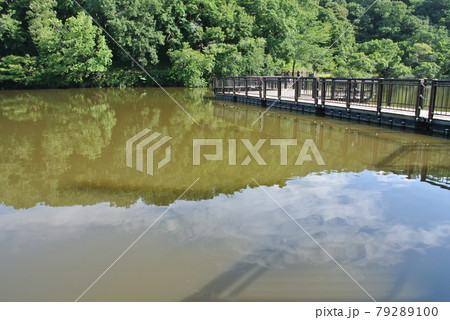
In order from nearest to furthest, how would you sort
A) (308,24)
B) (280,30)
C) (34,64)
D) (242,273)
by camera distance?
(242,273) → (34,64) → (280,30) → (308,24)

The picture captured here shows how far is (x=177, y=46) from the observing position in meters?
35.8

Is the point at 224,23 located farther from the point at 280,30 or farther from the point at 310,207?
the point at 310,207

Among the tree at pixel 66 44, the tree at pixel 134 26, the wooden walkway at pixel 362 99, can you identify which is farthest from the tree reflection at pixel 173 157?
the tree at pixel 134 26

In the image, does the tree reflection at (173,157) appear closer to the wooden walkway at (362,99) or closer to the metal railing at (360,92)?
the wooden walkway at (362,99)

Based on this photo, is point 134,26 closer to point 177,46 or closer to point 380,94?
point 177,46

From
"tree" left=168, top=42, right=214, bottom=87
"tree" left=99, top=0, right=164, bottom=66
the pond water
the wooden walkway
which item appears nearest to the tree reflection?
the pond water

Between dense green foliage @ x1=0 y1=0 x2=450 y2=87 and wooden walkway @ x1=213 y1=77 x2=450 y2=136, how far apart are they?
12608 mm

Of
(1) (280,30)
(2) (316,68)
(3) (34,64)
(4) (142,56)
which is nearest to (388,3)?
(2) (316,68)

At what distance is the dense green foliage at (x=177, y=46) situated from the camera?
31.1 meters

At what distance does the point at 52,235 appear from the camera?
471 cm

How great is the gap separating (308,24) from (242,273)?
1638 inches

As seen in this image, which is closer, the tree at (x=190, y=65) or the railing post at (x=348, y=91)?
the railing post at (x=348, y=91)

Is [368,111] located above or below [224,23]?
below

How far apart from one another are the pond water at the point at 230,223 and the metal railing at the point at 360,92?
155cm
